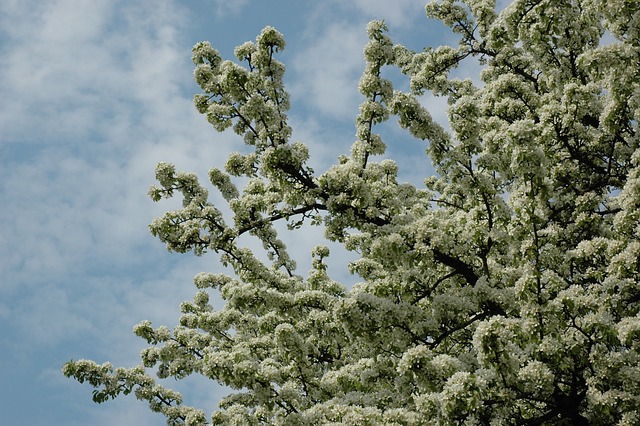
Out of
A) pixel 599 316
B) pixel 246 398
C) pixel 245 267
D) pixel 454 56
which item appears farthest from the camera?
pixel 454 56

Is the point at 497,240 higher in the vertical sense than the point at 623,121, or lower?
lower

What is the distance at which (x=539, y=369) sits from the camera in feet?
33.6

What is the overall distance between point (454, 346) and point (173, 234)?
7556 millimetres

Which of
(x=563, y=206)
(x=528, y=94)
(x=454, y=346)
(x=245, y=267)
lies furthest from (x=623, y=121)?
(x=245, y=267)

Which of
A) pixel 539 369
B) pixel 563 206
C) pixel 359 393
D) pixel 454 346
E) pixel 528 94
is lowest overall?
pixel 539 369

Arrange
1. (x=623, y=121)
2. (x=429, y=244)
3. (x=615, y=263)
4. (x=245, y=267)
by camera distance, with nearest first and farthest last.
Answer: (x=615, y=263)
(x=429, y=244)
(x=623, y=121)
(x=245, y=267)

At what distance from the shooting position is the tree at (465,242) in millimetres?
10398

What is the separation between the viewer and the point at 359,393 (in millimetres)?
13492

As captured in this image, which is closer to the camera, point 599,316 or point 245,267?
point 599,316

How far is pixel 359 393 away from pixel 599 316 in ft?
18.6

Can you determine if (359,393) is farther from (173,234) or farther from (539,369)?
(173,234)

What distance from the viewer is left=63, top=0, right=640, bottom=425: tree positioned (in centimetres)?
1040

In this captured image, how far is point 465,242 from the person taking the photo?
13.2 metres

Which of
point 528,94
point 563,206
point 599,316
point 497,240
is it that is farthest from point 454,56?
point 599,316
